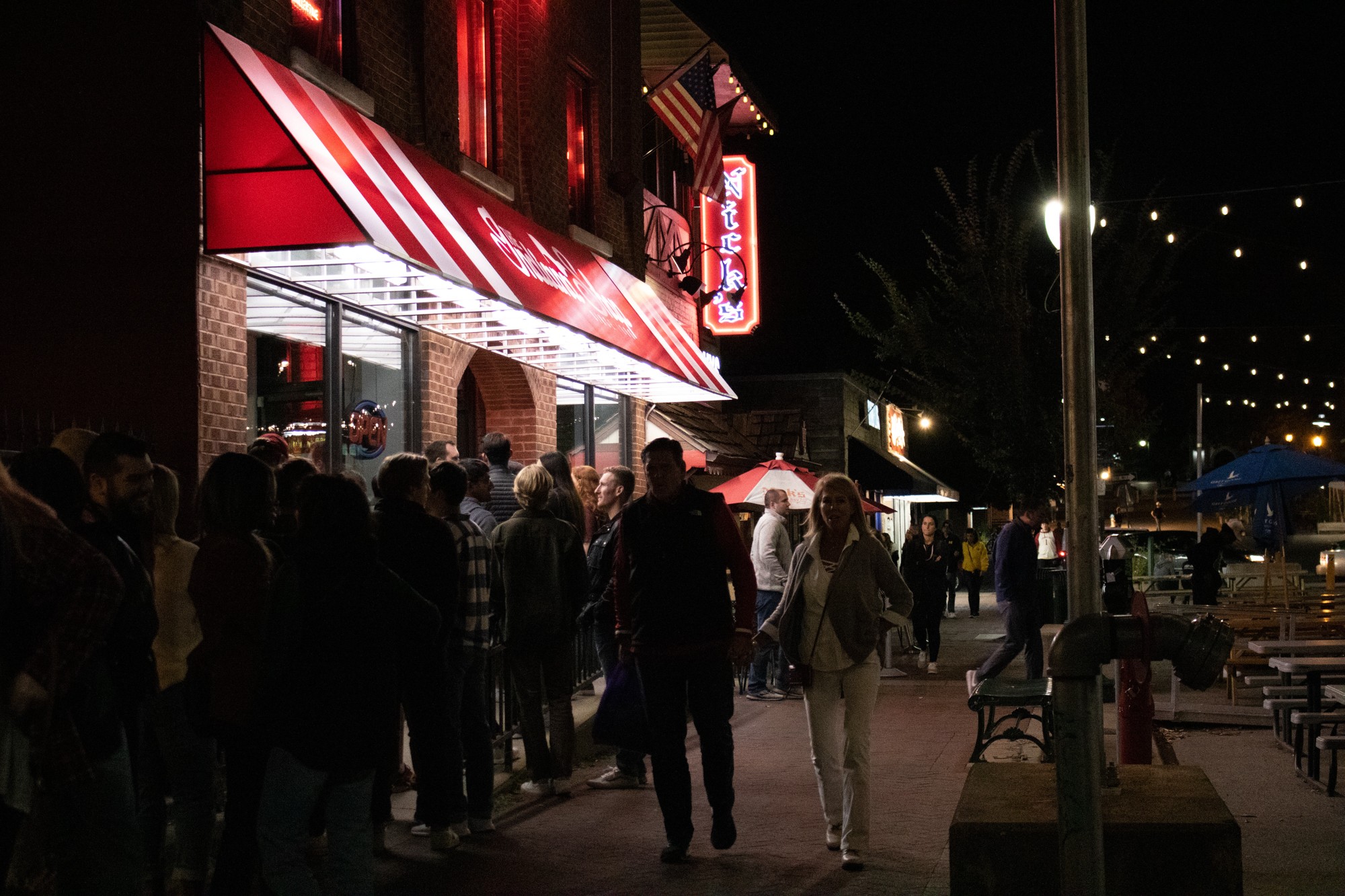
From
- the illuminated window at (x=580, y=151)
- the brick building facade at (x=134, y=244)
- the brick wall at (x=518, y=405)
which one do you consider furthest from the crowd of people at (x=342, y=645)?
the illuminated window at (x=580, y=151)

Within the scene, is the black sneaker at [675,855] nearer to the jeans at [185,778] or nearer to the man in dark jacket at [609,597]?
the man in dark jacket at [609,597]

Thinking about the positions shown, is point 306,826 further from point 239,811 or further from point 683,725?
point 683,725

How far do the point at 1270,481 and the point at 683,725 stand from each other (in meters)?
17.5

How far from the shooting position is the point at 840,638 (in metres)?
6.97

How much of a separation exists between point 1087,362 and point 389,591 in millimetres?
3429

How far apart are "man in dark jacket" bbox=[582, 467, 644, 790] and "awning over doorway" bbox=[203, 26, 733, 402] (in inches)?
64.1

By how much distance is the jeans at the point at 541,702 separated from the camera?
823cm

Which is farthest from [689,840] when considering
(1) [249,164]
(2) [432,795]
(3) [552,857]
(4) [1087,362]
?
(1) [249,164]

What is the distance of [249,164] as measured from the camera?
830 centimetres

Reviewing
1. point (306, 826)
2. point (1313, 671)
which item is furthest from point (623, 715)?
point (1313, 671)

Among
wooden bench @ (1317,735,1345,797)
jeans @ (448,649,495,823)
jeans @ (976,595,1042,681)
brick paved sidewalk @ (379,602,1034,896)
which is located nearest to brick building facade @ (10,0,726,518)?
jeans @ (448,649,495,823)

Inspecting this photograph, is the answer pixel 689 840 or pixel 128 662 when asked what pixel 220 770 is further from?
pixel 128 662

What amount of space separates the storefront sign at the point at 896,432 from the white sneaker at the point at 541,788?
33151 millimetres

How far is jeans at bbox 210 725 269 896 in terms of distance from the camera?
5172mm
